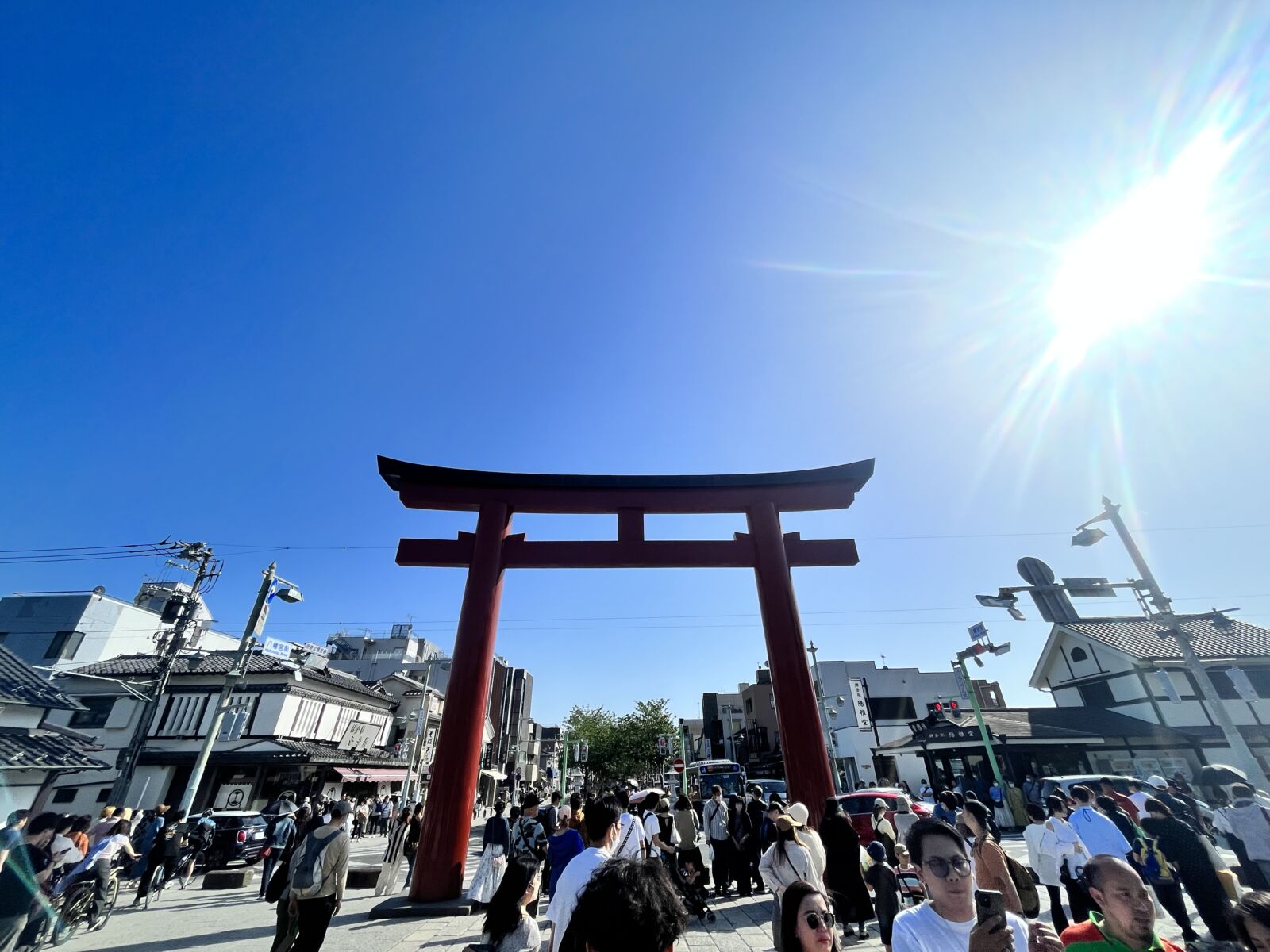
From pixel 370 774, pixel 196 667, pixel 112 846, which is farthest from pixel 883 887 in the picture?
pixel 196 667

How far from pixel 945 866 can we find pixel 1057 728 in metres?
27.0

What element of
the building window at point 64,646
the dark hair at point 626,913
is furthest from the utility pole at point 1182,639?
the building window at point 64,646

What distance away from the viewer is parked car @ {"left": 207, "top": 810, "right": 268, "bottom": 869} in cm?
1574

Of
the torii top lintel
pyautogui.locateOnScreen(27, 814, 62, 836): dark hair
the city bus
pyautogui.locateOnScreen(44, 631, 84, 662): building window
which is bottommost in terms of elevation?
pyautogui.locateOnScreen(27, 814, 62, 836): dark hair

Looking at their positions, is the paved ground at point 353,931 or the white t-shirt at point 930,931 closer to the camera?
the white t-shirt at point 930,931

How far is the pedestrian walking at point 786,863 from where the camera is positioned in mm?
4676

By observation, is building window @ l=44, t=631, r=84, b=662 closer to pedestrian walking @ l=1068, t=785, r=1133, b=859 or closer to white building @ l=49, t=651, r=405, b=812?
white building @ l=49, t=651, r=405, b=812

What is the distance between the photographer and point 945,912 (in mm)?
2750

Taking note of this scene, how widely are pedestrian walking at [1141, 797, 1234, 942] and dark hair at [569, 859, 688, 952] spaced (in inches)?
268

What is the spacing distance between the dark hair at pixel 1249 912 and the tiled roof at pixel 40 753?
18779 millimetres

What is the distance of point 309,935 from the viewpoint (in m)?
5.21

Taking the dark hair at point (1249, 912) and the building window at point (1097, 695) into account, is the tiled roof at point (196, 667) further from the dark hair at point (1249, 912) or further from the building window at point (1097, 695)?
the building window at point (1097, 695)

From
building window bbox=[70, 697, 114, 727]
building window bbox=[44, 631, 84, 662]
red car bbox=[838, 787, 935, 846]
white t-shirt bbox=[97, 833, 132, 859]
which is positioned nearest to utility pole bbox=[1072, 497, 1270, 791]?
red car bbox=[838, 787, 935, 846]

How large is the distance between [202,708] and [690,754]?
63.3 meters
